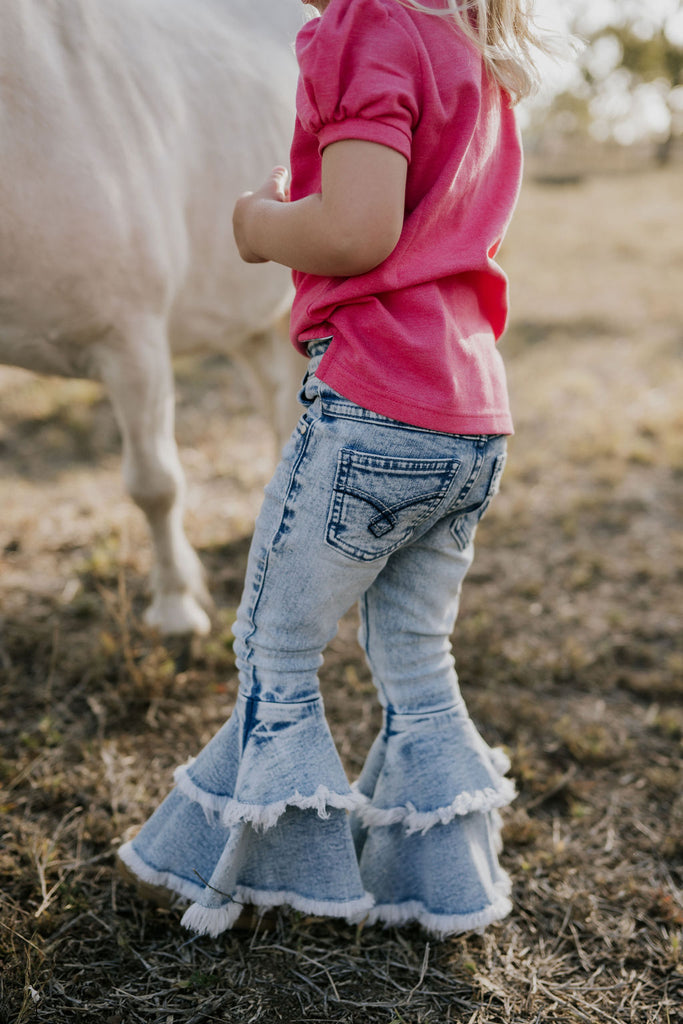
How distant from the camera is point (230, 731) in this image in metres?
1.49

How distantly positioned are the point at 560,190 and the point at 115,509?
18114 millimetres

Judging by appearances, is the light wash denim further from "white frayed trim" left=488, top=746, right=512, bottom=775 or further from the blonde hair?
the blonde hair

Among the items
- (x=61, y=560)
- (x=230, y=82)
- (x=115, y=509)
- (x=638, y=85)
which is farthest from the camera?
(x=638, y=85)

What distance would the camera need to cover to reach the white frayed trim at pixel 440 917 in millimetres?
1523

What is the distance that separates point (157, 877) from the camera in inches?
61.0

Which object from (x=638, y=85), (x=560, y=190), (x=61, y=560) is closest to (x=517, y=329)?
(x=61, y=560)

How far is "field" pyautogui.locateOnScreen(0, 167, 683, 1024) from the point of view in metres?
1.50

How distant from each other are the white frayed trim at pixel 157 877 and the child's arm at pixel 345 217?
3.59 ft

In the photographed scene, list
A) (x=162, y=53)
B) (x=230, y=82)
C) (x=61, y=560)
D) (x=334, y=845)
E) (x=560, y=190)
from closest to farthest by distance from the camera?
(x=334, y=845) < (x=162, y=53) < (x=230, y=82) < (x=61, y=560) < (x=560, y=190)

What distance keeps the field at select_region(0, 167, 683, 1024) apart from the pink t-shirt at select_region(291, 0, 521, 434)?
101 centimetres

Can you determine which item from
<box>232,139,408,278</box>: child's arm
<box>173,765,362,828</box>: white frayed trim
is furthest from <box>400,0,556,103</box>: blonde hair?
<box>173,765,362,828</box>: white frayed trim

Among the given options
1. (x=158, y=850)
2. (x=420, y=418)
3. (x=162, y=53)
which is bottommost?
(x=158, y=850)

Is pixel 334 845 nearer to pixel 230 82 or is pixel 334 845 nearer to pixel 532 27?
pixel 532 27

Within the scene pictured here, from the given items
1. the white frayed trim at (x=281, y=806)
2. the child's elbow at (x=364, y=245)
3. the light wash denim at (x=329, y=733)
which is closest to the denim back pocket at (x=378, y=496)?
the light wash denim at (x=329, y=733)
